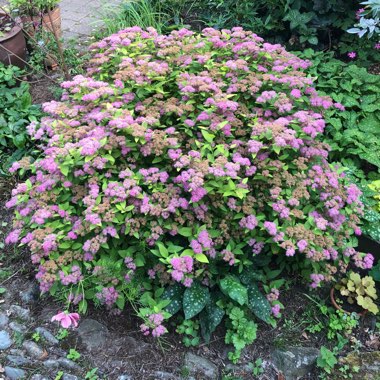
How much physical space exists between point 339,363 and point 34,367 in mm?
1814

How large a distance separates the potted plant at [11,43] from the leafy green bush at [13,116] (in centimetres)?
20

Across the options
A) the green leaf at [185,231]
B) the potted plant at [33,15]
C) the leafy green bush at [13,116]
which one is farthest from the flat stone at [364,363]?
the potted plant at [33,15]

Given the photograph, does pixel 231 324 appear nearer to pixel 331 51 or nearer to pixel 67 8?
pixel 331 51

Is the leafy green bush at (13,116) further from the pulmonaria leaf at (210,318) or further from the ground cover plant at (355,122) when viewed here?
the ground cover plant at (355,122)

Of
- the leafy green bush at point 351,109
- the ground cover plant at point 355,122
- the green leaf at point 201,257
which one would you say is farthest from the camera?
the leafy green bush at point 351,109

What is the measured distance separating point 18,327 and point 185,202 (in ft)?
4.20

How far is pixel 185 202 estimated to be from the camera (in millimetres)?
2367

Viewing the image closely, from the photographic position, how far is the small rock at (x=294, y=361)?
8.38 feet

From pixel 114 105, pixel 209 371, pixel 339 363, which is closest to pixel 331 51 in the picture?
pixel 114 105

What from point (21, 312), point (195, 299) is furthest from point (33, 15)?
point (195, 299)

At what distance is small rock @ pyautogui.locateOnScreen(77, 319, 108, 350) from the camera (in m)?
2.47

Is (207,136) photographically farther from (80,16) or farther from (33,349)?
(80,16)


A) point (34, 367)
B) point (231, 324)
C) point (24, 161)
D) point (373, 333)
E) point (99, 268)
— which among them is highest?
point (24, 161)

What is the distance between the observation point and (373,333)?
9.19 feet
